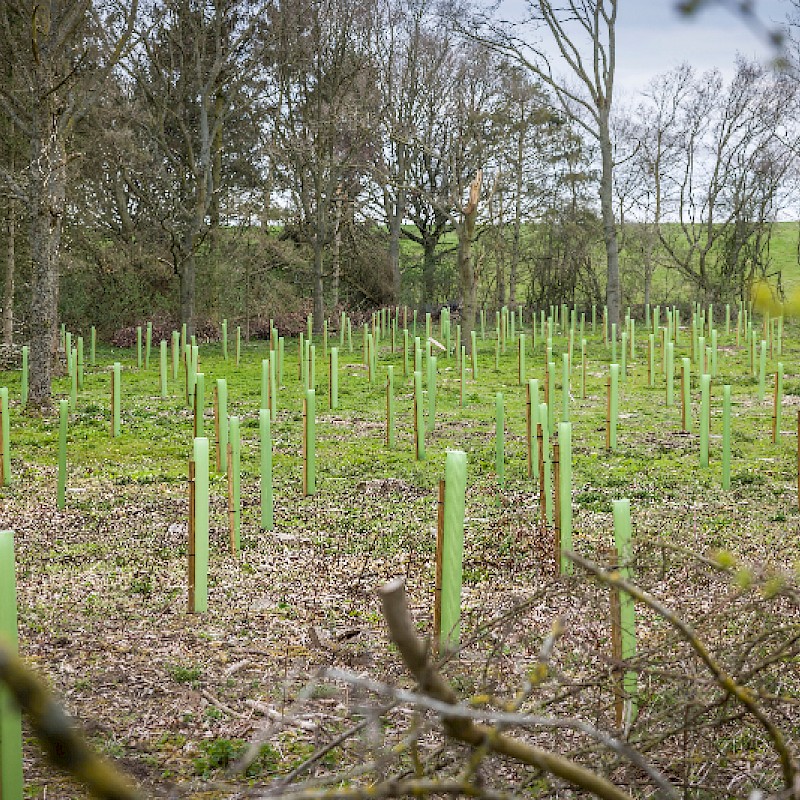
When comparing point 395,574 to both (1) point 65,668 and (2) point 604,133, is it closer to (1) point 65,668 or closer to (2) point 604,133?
(1) point 65,668

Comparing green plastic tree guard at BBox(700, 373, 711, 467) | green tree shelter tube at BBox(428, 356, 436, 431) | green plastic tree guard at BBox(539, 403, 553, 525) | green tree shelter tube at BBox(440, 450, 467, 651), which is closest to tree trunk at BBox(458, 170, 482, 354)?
green tree shelter tube at BBox(428, 356, 436, 431)

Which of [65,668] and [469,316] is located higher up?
[469,316]

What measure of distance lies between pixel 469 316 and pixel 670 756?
43.2ft

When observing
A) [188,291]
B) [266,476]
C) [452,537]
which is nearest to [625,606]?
[452,537]

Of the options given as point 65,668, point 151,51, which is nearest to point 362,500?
point 65,668

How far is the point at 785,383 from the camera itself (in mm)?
12047

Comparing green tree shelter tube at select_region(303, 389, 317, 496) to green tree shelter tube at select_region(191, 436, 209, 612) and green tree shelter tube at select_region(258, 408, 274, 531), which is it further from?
green tree shelter tube at select_region(191, 436, 209, 612)

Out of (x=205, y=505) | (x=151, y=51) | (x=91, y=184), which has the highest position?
(x=151, y=51)

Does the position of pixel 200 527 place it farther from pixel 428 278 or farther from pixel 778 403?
pixel 428 278

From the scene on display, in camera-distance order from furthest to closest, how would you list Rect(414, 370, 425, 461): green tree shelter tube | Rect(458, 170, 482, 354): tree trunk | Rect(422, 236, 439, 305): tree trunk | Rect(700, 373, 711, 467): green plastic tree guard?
1. Rect(422, 236, 439, 305): tree trunk
2. Rect(458, 170, 482, 354): tree trunk
3. Rect(414, 370, 425, 461): green tree shelter tube
4. Rect(700, 373, 711, 467): green plastic tree guard

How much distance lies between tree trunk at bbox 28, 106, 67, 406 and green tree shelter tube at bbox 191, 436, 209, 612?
6495 millimetres

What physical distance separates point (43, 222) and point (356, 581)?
6716 millimetres

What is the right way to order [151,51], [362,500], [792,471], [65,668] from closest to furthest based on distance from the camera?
[65,668] < [362,500] < [792,471] < [151,51]

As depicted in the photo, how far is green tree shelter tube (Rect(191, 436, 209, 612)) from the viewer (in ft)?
13.7
